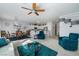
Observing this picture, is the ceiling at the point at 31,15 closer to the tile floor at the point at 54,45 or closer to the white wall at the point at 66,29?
the white wall at the point at 66,29

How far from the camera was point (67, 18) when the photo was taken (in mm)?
1961

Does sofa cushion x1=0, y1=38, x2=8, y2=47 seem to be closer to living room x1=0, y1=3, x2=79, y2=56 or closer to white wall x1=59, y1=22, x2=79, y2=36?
living room x1=0, y1=3, x2=79, y2=56

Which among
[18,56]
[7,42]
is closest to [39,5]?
[7,42]

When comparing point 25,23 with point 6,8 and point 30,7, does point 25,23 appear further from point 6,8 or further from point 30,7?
point 6,8

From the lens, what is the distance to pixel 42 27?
2.00m

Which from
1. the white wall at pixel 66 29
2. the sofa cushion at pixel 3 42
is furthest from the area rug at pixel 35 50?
the white wall at pixel 66 29

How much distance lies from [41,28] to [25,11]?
390 millimetres

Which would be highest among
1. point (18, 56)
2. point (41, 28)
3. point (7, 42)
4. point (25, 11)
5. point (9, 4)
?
point (9, 4)

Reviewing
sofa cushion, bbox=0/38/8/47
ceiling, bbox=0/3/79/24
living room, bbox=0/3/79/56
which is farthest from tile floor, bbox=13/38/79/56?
ceiling, bbox=0/3/79/24

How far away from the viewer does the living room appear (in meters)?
1.96

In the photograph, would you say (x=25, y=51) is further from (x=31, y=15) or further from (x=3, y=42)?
(x=31, y=15)

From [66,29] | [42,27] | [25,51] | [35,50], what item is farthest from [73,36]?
[25,51]

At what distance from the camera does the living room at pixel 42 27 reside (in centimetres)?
196

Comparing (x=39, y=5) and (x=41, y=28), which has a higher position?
(x=39, y=5)
